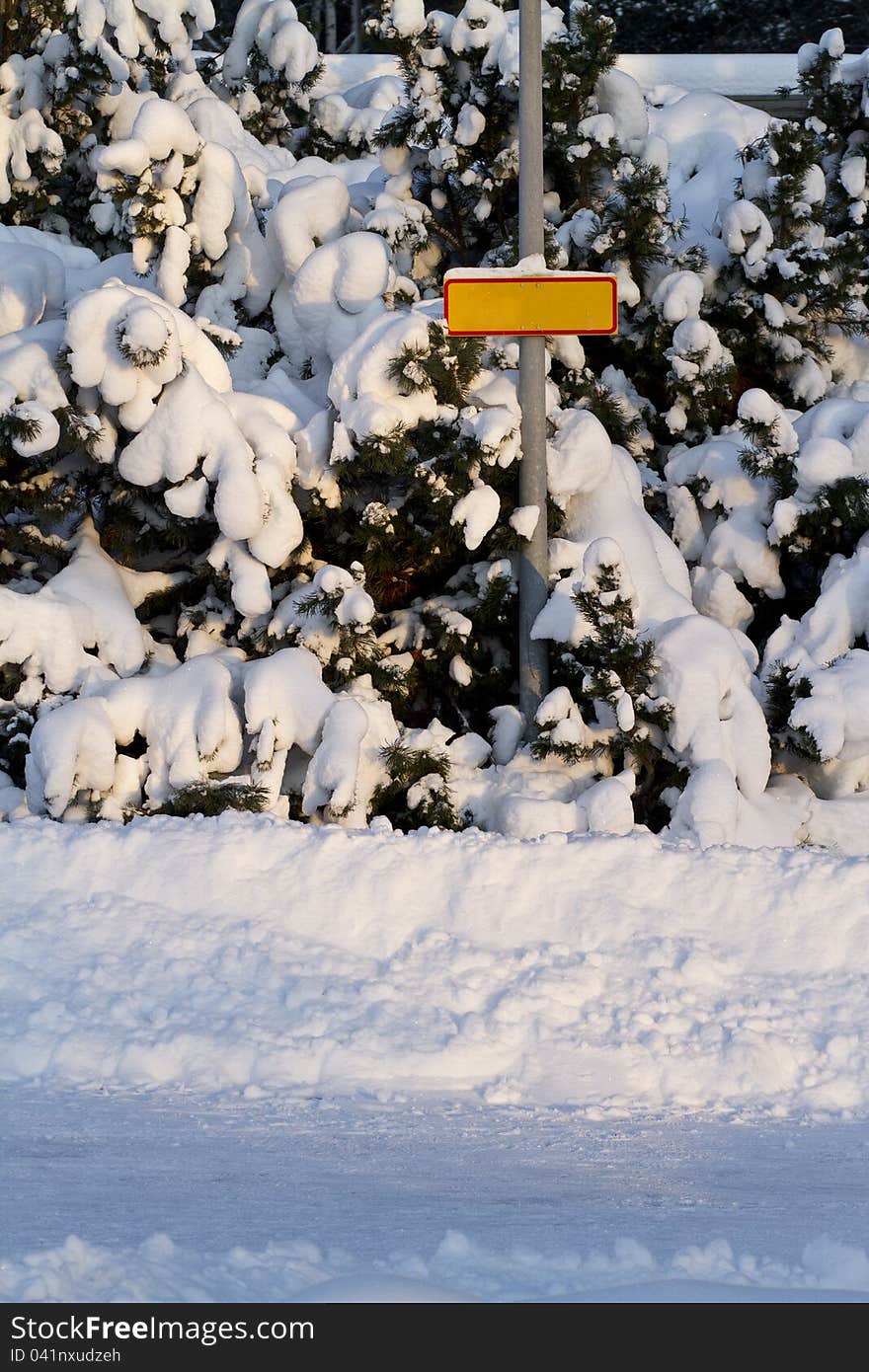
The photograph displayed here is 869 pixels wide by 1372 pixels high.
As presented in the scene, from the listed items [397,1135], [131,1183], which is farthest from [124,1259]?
[397,1135]

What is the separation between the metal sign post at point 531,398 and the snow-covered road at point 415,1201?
10.2 ft

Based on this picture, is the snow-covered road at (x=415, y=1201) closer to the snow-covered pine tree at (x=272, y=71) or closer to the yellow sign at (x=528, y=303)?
the yellow sign at (x=528, y=303)

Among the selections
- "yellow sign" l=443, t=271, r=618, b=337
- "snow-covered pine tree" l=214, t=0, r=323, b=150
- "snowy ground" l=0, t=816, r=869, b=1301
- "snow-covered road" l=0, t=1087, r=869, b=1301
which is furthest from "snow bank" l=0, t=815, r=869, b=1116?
"snow-covered pine tree" l=214, t=0, r=323, b=150

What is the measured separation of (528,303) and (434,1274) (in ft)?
13.9

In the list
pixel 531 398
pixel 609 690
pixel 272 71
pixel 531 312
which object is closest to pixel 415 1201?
pixel 609 690

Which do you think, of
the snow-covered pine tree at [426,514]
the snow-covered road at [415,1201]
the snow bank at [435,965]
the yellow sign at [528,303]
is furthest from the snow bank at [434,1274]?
the yellow sign at [528,303]

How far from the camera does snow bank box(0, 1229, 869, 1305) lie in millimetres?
Result: 2930

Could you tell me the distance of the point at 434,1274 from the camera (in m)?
3.05

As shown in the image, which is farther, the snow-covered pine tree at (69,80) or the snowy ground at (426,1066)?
the snow-covered pine tree at (69,80)

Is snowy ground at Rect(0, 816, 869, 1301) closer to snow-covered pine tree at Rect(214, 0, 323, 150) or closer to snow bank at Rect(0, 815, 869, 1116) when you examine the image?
snow bank at Rect(0, 815, 869, 1116)

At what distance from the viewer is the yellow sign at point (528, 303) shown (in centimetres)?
629

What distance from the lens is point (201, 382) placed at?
6.75 meters

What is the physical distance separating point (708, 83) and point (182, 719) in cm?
882

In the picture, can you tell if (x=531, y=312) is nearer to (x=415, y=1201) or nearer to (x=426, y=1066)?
(x=426, y=1066)
